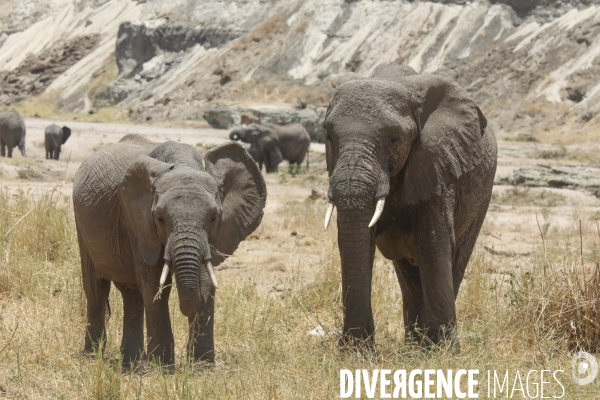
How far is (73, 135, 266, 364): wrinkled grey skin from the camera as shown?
6.10 metres

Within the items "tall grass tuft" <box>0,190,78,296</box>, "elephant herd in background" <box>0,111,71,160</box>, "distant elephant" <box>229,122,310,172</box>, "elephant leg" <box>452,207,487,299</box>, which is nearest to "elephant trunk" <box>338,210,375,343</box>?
"elephant leg" <box>452,207,487,299</box>

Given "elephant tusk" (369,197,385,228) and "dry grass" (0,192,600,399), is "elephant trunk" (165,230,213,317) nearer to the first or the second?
"dry grass" (0,192,600,399)

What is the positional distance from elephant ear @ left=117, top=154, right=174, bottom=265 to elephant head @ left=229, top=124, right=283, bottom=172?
69.1ft

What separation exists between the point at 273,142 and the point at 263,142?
0.32 m

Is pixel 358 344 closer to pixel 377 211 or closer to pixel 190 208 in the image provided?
pixel 377 211

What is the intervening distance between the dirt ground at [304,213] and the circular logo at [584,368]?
997 mm

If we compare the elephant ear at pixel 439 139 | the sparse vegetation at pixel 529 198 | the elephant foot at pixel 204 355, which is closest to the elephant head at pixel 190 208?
the elephant foot at pixel 204 355

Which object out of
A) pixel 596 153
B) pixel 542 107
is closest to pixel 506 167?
pixel 596 153

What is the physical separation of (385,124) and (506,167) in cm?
1888

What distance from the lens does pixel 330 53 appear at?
4994cm

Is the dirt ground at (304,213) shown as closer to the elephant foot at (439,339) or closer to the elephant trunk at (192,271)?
the elephant foot at (439,339)

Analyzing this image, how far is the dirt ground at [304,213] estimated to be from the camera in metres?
11.2

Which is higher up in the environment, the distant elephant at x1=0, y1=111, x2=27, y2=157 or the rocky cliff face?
the rocky cliff face

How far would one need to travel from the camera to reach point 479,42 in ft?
148
